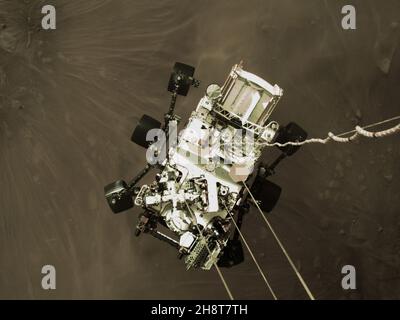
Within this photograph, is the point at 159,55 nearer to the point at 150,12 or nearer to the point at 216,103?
the point at 150,12

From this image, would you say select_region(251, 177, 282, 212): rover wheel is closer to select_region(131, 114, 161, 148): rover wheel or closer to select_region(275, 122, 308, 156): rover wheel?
select_region(275, 122, 308, 156): rover wheel

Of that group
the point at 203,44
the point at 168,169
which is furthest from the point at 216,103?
→ the point at 203,44

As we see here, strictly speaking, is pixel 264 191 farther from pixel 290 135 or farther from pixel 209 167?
pixel 209 167

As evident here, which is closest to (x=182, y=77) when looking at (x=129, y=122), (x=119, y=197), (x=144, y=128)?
(x=144, y=128)

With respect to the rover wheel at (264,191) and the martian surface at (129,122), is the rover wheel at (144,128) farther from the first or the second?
the rover wheel at (264,191)

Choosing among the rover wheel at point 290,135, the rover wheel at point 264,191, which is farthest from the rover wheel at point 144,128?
the rover wheel at point 290,135
